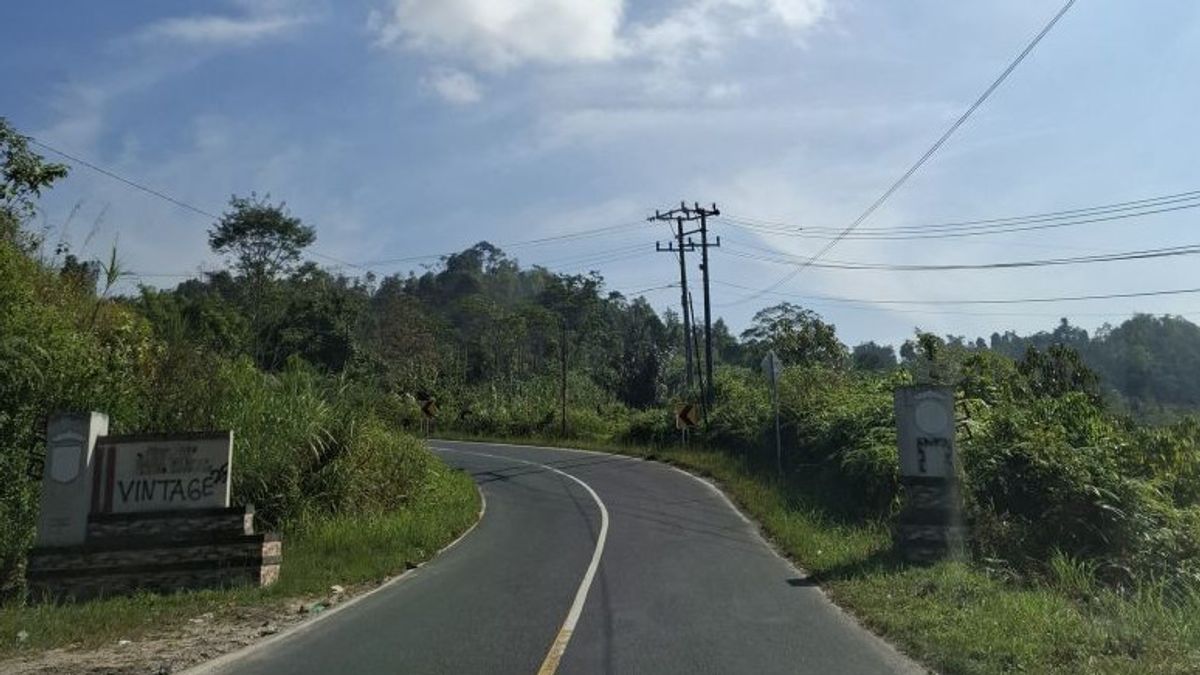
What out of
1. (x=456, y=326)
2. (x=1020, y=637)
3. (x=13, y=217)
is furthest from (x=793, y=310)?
(x=1020, y=637)

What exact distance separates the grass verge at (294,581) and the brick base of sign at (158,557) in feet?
2.06

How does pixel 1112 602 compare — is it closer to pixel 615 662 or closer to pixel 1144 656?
pixel 1144 656

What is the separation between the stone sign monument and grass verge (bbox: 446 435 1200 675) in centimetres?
885

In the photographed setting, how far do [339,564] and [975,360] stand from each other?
73.3ft

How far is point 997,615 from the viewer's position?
9859mm

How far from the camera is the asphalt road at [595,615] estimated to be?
884cm

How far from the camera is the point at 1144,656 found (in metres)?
7.96

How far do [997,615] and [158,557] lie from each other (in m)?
11.7

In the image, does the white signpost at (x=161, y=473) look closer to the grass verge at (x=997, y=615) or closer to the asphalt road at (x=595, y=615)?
the asphalt road at (x=595, y=615)

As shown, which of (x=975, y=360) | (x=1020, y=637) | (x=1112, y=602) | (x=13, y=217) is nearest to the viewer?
(x=1020, y=637)

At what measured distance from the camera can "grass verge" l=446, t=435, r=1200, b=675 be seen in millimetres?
8070

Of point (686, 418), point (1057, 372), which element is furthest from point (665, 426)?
point (1057, 372)

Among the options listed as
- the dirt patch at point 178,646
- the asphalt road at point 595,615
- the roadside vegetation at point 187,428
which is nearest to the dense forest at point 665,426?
the roadside vegetation at point 187,428

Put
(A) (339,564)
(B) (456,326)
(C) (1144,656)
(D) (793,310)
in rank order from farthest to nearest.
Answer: (B) (456,326)
(D) (793,310)
(A) (339,564)
(C) (1144,656)
